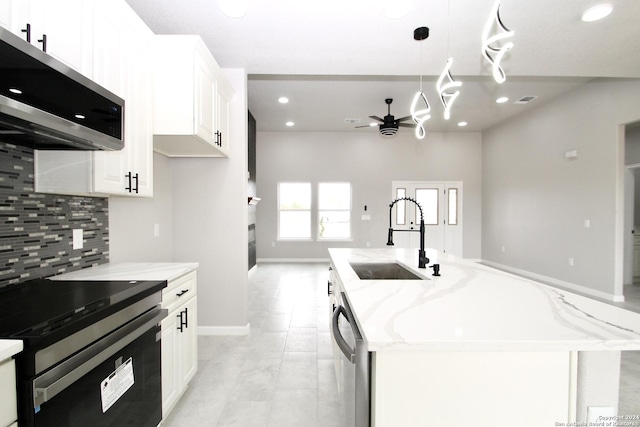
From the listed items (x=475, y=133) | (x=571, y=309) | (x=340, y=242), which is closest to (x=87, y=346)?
(x=571, y=309)

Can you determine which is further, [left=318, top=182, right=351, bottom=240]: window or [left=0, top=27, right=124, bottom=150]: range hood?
[left=318, top=182, right=351, bottom=240]: window

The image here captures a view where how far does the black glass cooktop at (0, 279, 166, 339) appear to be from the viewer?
0.96 m

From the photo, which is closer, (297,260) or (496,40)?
(496,40)

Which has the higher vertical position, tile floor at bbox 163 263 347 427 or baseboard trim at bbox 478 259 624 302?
baseboard trim at bbox 478 259 624 302

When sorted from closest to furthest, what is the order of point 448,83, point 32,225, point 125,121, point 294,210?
point 32,225
point 125,121
point 448,83
point 294,210

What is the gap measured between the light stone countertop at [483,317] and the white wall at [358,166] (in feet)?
19.0

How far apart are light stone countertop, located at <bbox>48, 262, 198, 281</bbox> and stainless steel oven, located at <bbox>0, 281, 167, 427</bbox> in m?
0.15

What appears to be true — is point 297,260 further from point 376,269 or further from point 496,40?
point 496,40

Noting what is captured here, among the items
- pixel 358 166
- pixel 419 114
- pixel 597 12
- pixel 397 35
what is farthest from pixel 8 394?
pixel 358 166

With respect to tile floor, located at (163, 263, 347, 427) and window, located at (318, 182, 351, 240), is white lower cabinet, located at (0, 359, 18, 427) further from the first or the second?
window, located at (318, 182, 351, 240)

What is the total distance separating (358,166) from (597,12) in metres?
5.20

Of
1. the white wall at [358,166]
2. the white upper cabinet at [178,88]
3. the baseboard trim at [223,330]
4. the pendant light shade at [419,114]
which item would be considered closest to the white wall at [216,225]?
the baseboard trim at [223,330]

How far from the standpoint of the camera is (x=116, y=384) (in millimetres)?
1245

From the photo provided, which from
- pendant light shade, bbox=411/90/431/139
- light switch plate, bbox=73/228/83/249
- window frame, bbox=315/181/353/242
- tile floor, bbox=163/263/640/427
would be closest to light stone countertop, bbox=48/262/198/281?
light switch plate, bbox=73/228/83/249
